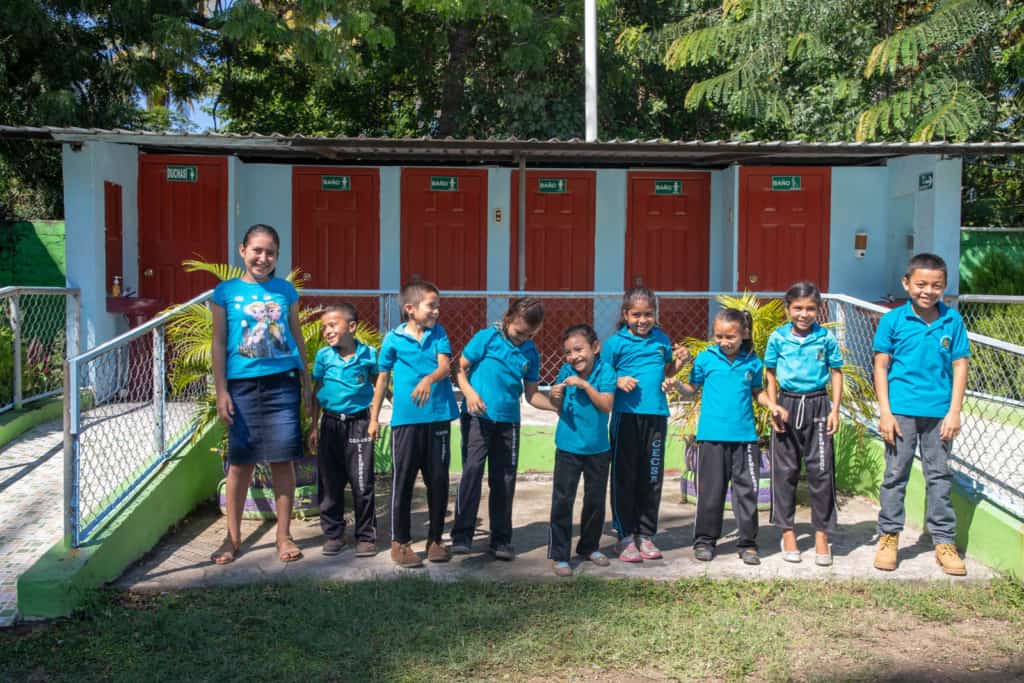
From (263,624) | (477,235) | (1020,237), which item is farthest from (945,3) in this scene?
(263,624)

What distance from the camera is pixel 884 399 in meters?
4.78

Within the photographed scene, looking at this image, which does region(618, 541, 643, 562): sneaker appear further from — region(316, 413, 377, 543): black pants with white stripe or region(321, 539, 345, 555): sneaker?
region(321, 539, 345, 555): sneaker

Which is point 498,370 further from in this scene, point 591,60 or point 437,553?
point 591,60

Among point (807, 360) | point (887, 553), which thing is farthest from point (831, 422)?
point (887, 553)

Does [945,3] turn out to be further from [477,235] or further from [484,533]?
[484,533]

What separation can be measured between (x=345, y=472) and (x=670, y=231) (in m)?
5.88

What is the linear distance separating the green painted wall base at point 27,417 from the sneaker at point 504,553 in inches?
150

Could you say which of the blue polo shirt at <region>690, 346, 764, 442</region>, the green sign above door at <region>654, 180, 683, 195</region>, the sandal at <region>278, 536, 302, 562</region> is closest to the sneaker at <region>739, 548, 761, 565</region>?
the blue polo shirt at <region>690, 346, 764, 442</region>

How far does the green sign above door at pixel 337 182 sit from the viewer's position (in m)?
9.86

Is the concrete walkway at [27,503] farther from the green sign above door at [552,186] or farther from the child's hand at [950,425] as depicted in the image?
the green sign above door at [552,186]

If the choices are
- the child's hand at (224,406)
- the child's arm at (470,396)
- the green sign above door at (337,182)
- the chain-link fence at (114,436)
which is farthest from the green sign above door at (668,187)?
the child's hand at (224,406)

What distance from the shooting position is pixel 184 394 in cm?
670

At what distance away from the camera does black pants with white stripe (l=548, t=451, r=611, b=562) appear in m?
4.78

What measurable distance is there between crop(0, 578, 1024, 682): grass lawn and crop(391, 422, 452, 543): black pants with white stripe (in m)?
0.39
